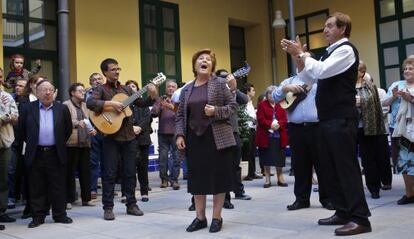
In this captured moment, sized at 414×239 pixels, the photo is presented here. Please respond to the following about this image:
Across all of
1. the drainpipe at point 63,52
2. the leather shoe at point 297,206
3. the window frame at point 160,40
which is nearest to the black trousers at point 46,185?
the drainpipe at point 63,52

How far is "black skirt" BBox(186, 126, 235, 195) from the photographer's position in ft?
14.8

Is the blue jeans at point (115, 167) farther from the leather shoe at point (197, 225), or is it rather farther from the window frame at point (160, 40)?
the window frame at point (160, 40)

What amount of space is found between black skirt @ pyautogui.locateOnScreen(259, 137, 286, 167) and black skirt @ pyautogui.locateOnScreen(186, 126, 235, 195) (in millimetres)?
3062

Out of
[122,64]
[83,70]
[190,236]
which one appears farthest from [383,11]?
[190,236]

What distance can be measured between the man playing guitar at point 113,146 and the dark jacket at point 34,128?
386 millimetres

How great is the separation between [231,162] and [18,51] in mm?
6759

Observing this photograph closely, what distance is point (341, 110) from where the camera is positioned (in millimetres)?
4121

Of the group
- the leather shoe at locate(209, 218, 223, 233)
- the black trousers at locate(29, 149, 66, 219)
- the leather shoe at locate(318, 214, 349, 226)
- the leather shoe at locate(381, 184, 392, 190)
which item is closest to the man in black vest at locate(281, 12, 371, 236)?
the leather shoe at locate(318, 214, 349, 226)

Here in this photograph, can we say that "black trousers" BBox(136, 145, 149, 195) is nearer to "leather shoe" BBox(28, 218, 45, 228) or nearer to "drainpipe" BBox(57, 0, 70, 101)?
"drainpipe" BBox(57, 0, 70, 101)

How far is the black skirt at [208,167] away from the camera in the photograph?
4.51m

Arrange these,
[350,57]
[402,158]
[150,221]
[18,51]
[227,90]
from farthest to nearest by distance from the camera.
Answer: [18,51]
[402,158]
[150,221]
[227,90]
[350,57]

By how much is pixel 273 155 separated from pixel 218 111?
3341 millimetres

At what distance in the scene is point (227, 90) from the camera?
4.67 metres

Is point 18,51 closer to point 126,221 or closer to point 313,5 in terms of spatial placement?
point 126,221
